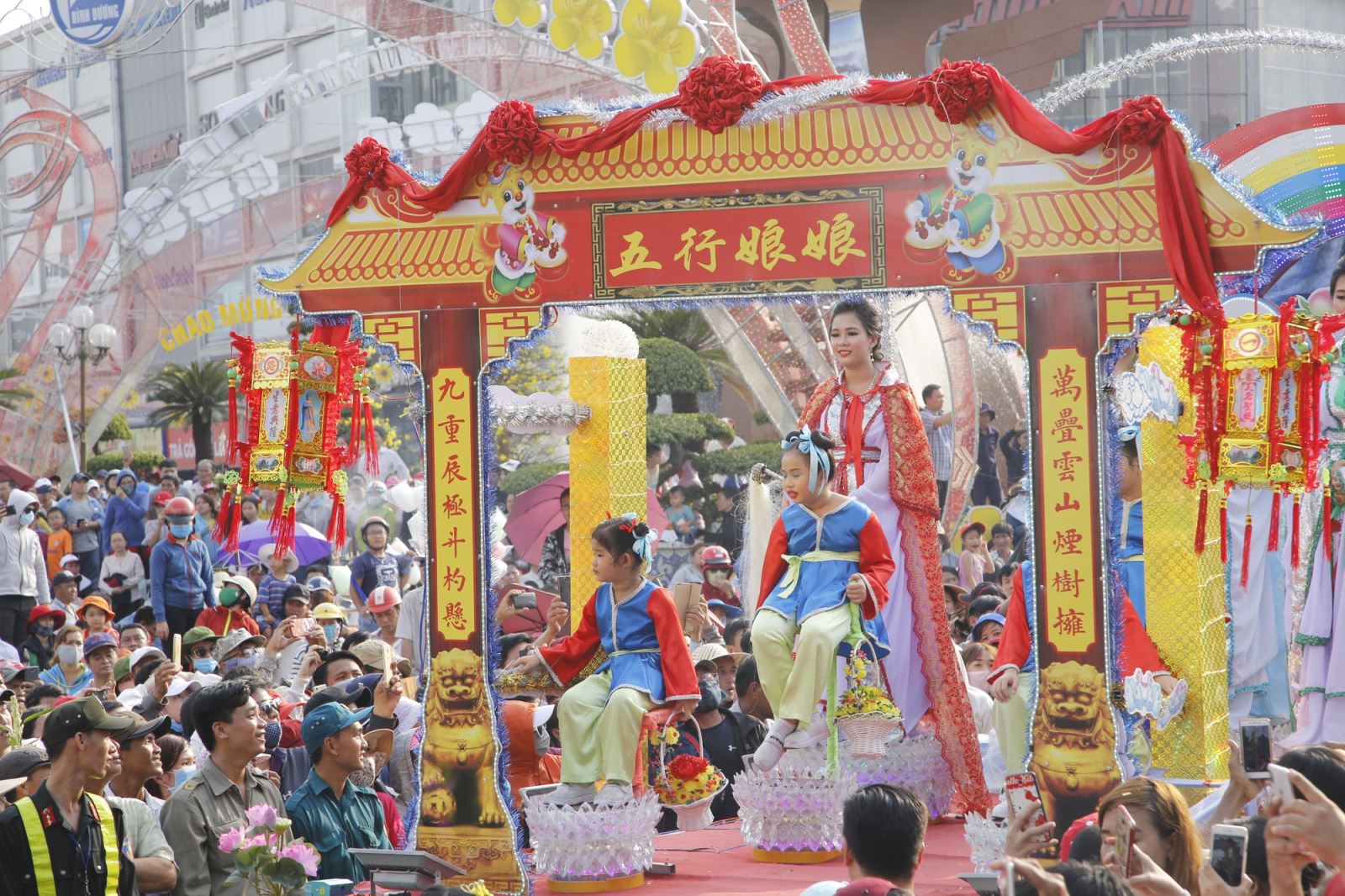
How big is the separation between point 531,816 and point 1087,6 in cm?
2485

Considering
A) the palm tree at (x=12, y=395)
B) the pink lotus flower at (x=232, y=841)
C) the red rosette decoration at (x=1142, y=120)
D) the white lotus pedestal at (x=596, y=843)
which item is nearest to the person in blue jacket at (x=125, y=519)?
the white lotus pedestal at (x=596, y=843)

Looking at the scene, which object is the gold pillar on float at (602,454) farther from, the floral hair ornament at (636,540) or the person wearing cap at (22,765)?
the person wearing cap at (22,765)

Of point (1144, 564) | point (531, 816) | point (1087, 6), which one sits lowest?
point (531, 816)

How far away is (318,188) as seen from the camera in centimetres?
2370

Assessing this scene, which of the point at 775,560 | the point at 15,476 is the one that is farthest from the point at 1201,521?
the point at 15,476

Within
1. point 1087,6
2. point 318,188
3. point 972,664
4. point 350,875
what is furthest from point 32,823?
point 1087,6

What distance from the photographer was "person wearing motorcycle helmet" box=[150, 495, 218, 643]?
12602 millimetres

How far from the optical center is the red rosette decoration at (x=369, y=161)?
26.1ft

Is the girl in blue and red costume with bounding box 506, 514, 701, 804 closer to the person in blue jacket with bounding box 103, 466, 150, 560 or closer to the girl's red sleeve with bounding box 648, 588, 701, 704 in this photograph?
the girl's red sleeve with bounding box 648, 588, 701, 704

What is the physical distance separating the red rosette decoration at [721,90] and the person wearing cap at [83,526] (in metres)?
9.55

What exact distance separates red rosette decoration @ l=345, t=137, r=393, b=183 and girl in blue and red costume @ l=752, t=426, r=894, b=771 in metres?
2.31

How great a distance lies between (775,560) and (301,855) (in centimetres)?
345

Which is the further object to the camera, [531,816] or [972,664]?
[972,664]

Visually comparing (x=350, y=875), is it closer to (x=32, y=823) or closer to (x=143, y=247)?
(x=32, y=823)
